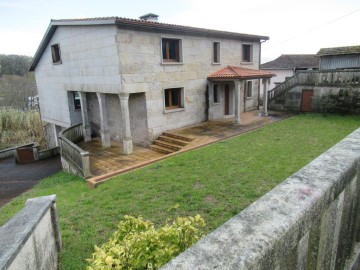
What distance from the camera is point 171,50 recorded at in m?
13.7

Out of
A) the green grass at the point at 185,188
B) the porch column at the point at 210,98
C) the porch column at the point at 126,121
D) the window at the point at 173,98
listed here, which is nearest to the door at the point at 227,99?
the porch column at the point at 210,98

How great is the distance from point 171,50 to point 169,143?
5098mm

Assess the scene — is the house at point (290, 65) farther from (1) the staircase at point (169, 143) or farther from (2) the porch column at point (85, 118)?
(2) the porch column at point (85, 118)

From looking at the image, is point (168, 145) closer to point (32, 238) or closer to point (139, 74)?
point (139, 74)

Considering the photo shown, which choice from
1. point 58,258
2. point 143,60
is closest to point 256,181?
point 58,258

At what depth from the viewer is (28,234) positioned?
331 centimetres

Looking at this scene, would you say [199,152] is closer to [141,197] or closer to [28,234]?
[141,197]

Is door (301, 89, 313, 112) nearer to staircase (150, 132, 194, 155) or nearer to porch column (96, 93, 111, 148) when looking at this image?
staircase (150, 132, 194, 155)

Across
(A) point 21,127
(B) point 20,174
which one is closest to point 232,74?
(B) point 20,174

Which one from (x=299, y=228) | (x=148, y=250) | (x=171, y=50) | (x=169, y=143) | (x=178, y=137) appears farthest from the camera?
(x=171, y=50)

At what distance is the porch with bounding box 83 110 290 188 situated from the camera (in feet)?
32.5

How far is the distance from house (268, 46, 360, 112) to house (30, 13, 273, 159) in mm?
3098

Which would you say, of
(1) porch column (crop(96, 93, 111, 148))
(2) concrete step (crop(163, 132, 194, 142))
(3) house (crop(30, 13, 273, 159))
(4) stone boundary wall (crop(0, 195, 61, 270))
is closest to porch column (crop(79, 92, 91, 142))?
(3) house (crop(30, 13, 273, 159))

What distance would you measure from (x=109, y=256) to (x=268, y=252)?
1.37 m
